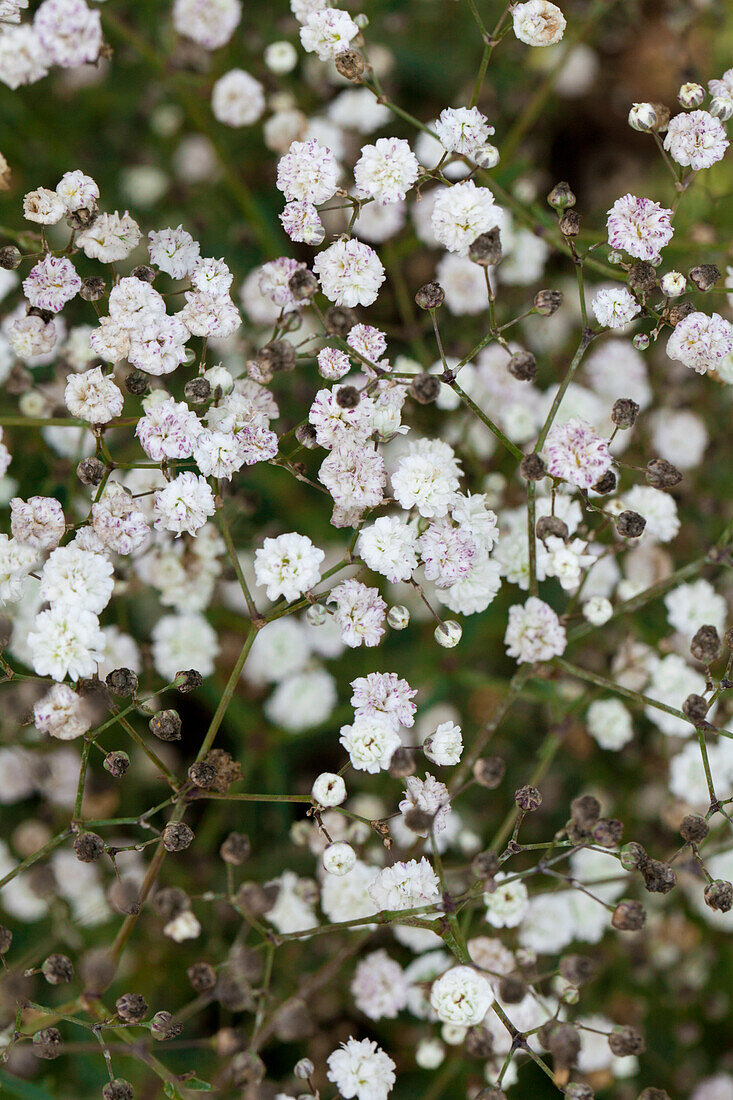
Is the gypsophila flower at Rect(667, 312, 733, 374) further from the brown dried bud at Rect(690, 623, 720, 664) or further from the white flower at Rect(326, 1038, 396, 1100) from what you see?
the white flower at Rect(326, 1038, 396, 1100)

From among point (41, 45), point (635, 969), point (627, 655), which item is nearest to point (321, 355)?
point (41, 45)

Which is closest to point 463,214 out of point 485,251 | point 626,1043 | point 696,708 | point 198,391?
point 485,251

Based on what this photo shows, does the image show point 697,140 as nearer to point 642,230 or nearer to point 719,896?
point 642,230

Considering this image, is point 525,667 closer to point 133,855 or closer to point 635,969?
point 635,969

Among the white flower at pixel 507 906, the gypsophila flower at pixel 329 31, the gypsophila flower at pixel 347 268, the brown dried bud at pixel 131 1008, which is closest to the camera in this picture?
the brown dried bud at pixel 131 1008

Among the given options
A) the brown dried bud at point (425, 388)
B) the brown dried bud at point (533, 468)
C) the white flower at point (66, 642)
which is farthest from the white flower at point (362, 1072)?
the brown dried bud at point (425, 388)

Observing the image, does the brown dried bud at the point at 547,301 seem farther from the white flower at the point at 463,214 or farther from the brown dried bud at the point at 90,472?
the brown dried bud at the point at 90,472

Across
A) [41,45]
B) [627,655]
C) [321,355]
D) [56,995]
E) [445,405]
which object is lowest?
[56,995]
